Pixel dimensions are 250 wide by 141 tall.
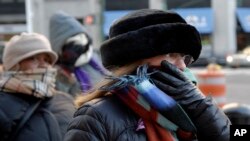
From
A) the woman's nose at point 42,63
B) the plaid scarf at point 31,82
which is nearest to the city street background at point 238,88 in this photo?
the woman's nose at point 42,63

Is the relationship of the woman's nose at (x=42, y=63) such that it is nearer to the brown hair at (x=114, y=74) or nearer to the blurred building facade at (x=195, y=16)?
the brown hair at (x=114, y=74)

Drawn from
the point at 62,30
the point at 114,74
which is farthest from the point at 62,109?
the point at 62,30

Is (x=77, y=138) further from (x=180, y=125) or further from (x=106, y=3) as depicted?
(x=106, y=3)

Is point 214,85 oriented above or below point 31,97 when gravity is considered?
below

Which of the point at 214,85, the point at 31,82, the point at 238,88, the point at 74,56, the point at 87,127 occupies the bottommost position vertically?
the point at 238,88

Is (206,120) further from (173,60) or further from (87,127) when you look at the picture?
(87,127)

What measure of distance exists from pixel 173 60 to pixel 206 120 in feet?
0.83

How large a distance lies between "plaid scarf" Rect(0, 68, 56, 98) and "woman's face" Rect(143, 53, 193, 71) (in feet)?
3.86

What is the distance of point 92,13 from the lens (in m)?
37.4

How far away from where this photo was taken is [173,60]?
211 cm

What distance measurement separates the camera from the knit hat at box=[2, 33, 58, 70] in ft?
11.2

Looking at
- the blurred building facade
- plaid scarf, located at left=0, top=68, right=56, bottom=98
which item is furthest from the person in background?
the blurred building facade

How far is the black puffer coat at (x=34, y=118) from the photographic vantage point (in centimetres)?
296

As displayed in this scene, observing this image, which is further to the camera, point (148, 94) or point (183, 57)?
point (183, 57)
